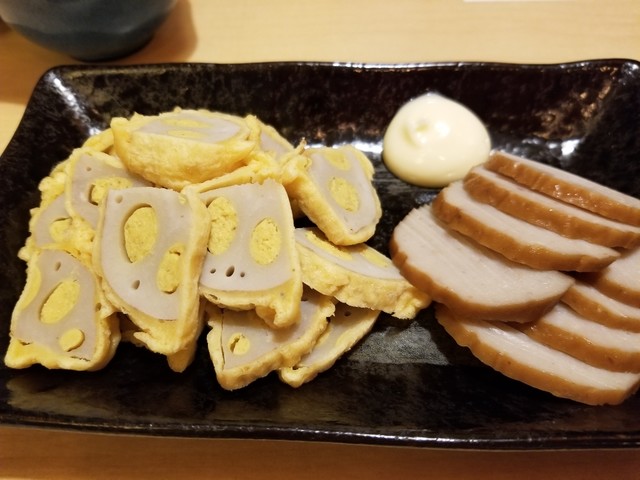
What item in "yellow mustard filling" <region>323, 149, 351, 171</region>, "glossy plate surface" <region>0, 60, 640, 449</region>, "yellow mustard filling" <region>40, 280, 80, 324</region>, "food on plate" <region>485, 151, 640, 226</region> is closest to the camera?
"glossy plate surface" <region>0, 60, 640, 449</region>

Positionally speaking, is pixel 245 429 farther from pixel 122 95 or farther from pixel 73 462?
pixel 122 95

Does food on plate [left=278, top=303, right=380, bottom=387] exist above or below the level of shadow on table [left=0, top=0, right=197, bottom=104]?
below

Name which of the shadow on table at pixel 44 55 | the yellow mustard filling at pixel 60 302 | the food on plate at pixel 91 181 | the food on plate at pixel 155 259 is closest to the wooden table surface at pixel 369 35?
the shadow on table at pixel 44 55

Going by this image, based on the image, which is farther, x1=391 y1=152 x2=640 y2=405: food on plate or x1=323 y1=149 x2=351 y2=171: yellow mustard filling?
x1=323 y1=149 x2=351 y2=171: yellow mustard filling

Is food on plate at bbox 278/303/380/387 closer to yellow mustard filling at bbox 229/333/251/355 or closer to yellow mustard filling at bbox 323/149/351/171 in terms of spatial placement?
yellow mustard filling at bbox 229/333/251/355

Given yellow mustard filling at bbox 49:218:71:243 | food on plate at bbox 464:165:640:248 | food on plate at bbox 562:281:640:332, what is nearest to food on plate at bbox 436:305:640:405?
food on plate at bbox 562:281:640:332

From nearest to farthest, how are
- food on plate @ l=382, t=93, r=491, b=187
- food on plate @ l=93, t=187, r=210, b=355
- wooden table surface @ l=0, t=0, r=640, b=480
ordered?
food on plate @ l=93, t=187, r=210, b=355 < food on plate @ l=382, t=93, r=491, b=187 < wooden table surface @ l=0, t=0, r=640, b=480

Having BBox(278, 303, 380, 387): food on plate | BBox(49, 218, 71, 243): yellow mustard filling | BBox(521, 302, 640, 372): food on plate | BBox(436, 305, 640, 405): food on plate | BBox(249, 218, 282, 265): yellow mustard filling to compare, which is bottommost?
BBox(278, 303, 380, 387): food on plate
